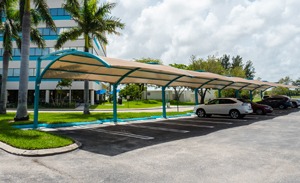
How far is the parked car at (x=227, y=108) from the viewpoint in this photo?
56.3ft

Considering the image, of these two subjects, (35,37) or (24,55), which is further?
(35,37)

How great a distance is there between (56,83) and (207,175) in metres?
38.7

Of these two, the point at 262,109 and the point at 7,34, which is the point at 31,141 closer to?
the point at 7,34

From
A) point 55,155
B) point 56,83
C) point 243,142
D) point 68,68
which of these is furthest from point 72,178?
point 56,83

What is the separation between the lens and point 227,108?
1786 centimetres

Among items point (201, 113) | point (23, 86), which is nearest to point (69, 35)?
point (23, 86)

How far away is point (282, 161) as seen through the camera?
6.02 m

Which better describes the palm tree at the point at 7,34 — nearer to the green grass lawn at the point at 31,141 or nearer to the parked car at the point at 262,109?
the green grass lawn at the point at 31,141

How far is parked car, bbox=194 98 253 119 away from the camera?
17.2 metres

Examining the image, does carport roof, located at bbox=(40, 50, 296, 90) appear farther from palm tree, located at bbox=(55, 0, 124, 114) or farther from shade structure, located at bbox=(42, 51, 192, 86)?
palm tree, located at bbox=(55, 0, 124, 114)

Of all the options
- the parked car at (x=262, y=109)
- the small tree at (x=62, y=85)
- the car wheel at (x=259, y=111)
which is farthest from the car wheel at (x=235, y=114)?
the small tree at (x=62, y=85)

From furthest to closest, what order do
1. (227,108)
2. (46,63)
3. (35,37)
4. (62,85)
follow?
(46,63) < (62,85) < (35,37) < (227,108)

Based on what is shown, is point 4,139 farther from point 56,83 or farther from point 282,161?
point 56,83

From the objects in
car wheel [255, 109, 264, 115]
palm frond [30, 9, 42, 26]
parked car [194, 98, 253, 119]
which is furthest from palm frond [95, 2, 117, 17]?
car wheel [255, 109, 264, 115]
